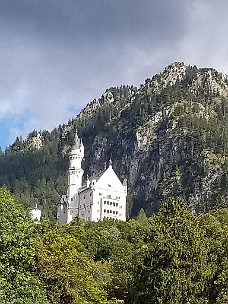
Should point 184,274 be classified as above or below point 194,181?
below

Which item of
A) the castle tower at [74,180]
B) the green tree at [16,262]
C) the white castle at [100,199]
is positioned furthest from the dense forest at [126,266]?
the castle tower at [74,180]

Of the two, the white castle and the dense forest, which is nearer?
the dense forest

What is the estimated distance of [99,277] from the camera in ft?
168

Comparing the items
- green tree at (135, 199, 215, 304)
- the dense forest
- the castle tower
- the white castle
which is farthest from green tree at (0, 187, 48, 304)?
the castle tower

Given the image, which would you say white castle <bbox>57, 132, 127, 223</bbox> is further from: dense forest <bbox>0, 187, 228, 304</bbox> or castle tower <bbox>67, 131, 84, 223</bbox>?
dense forest <bbox>0, 187, 228, 304</bbox>

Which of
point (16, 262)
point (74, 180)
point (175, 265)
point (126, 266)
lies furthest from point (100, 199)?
point (16, 262)

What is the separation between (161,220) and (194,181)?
139876 mm

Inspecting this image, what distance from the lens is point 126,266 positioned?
48781mm

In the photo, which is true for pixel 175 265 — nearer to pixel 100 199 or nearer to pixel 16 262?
pixel 16 262

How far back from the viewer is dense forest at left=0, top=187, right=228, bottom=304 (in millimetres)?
30719

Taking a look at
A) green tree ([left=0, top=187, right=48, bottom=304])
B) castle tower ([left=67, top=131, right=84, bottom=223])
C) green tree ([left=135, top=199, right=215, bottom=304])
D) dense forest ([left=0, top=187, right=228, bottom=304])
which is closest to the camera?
green tree ([left=0, top=187, right=48, bottom=304])

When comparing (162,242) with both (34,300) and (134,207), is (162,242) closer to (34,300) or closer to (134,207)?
(34,300)

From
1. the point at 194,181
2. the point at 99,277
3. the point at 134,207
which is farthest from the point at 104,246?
the point at 134,207

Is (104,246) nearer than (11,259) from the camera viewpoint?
No
